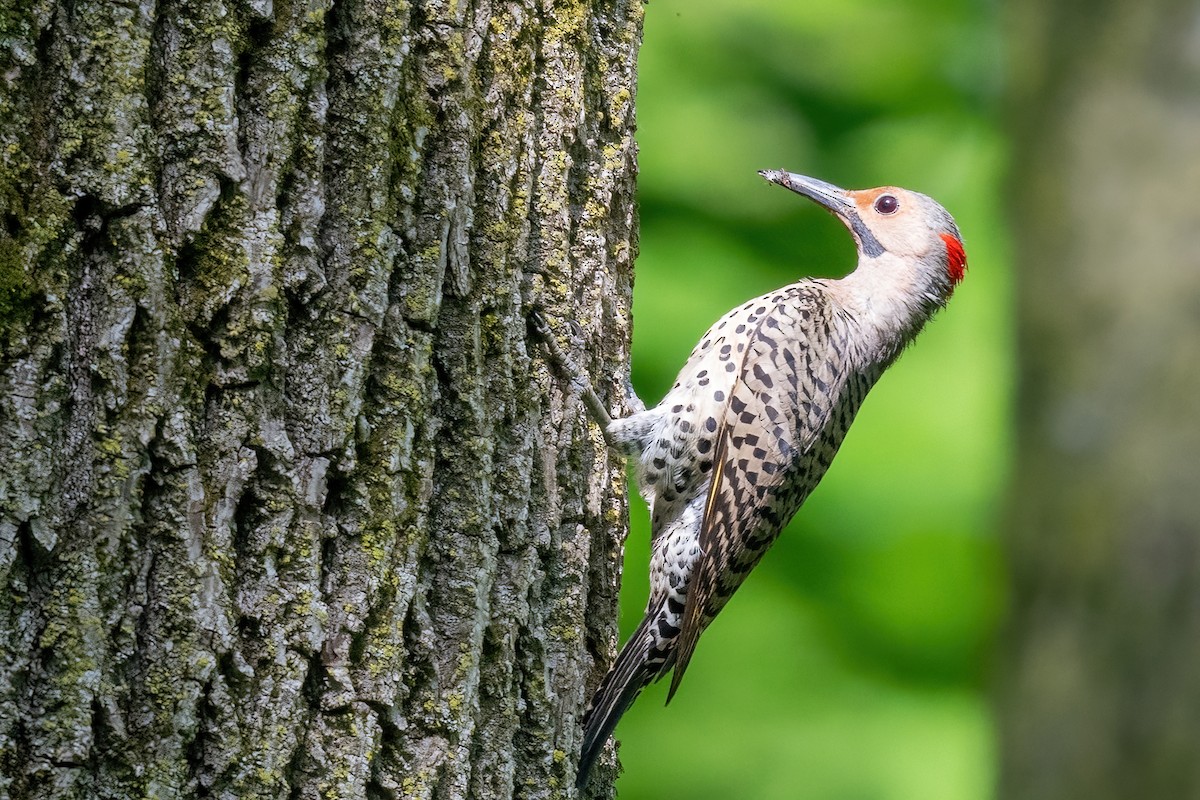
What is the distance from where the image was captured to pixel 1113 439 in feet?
13.4

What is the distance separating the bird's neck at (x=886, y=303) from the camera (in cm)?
370

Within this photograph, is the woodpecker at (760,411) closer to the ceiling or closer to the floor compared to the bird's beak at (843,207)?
closer to the floor

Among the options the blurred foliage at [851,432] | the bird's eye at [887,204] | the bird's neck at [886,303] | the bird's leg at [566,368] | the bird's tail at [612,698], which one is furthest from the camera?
the blurred foliage at [851,432]

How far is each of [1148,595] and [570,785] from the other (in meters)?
2.56

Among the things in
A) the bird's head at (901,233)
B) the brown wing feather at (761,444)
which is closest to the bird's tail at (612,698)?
the brown wing feather at (761,444)

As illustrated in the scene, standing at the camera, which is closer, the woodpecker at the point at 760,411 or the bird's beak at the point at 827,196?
the woodpecker at the point at 760,411

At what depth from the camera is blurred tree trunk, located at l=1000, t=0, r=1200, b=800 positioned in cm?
392

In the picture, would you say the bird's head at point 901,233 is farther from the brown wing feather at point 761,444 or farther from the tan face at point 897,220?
the brown wing feather at point 761,444

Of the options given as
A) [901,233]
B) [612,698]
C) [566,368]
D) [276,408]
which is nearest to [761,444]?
[901,233]

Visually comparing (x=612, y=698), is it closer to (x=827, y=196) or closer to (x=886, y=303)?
(x=886, y=303)

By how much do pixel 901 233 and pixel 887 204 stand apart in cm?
11

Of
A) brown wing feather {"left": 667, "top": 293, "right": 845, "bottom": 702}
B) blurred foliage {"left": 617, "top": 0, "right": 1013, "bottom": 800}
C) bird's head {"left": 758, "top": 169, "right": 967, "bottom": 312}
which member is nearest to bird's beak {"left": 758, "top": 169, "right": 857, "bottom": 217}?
bird's head {"left": 758, "top": 169, "right": 967, "bottom": 312}

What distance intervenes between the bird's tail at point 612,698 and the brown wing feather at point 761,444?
0.36 metres

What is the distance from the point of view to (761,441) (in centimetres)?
329
